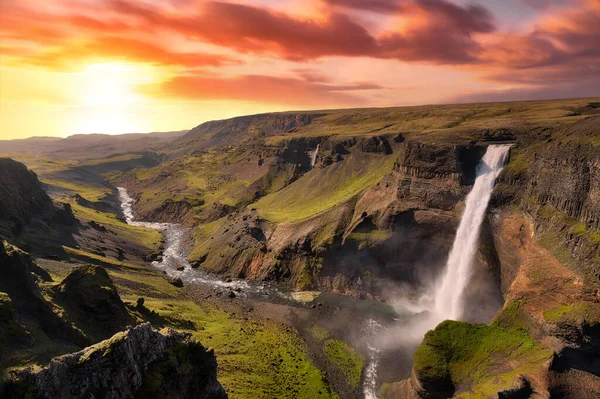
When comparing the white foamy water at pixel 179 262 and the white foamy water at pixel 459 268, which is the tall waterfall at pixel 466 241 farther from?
the white foamy water at pixel 179 262

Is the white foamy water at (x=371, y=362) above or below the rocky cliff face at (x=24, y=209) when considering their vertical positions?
below

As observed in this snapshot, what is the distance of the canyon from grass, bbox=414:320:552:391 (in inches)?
7.2

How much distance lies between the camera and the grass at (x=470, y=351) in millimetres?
47344

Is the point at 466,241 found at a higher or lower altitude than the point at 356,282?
higher

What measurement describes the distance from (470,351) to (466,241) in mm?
36199

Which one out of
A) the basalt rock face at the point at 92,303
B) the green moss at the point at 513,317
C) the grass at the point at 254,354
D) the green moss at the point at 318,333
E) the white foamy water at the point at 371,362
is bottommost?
the white foamy water at the point at 371,362

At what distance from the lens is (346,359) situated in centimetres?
6406

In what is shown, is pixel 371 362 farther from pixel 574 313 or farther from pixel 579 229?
pixel 579 229

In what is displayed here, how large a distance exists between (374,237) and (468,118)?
112383 millimetres

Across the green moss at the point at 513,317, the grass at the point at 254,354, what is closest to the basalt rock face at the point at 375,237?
the green moss at the point at 513,317

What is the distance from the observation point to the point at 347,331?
243 ft

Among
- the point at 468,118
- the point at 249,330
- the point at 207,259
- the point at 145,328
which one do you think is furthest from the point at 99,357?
the point at 468,118

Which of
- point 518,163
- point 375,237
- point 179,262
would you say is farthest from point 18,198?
point 518,163

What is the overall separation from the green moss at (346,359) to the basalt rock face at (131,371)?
28651 mm
